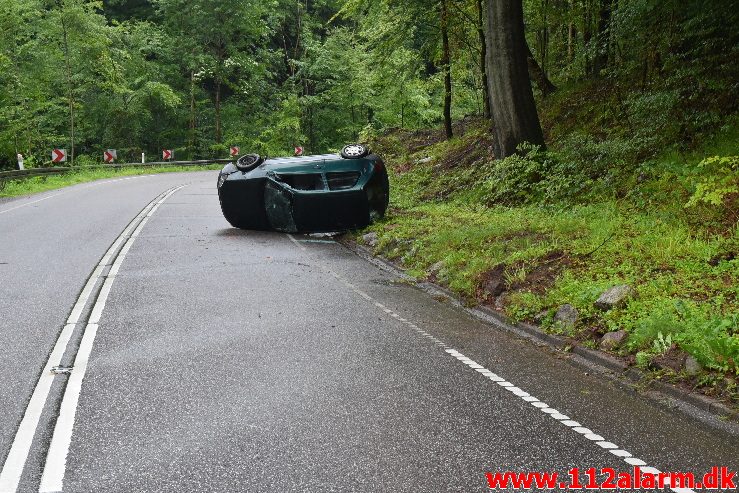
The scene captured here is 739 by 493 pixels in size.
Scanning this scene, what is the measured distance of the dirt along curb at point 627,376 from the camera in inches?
182

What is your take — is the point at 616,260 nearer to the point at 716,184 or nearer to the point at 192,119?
the point at 716,184

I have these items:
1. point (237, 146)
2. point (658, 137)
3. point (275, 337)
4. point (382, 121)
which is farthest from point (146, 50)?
point (275, 337)

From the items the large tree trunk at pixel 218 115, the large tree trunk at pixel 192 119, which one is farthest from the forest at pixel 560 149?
the large tree trunk at pixel 218 115

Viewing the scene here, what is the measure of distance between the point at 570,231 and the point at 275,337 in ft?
16.4

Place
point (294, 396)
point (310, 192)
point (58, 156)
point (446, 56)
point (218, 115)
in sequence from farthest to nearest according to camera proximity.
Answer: point (218, 115)
point (58, 156)
point (446, 56)
point (310, 192)
point (294, 396)

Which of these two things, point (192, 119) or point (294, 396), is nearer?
point (294, 396)

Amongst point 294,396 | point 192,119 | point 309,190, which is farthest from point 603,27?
point 192,119

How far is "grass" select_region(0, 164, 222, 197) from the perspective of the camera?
25.2 meters

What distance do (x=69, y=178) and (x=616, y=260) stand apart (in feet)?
94.3

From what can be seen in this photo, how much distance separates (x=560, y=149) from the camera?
49.5 ft

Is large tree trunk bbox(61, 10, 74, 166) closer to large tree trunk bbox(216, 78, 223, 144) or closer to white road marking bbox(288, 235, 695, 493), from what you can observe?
large tree trunk bbox(216, 78, 223, 144)

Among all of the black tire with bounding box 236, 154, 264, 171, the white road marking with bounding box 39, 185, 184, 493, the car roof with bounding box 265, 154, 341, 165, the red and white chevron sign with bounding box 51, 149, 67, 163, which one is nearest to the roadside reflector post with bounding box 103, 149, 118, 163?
the red and white chevron sign with bounding box 51, 149, 67, 163

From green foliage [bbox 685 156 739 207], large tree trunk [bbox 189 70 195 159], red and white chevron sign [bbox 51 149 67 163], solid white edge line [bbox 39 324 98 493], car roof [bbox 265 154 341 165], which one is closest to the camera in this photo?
solid white edge line [bbox 39 324 98 493]

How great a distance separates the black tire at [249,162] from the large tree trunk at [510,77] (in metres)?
5.10
